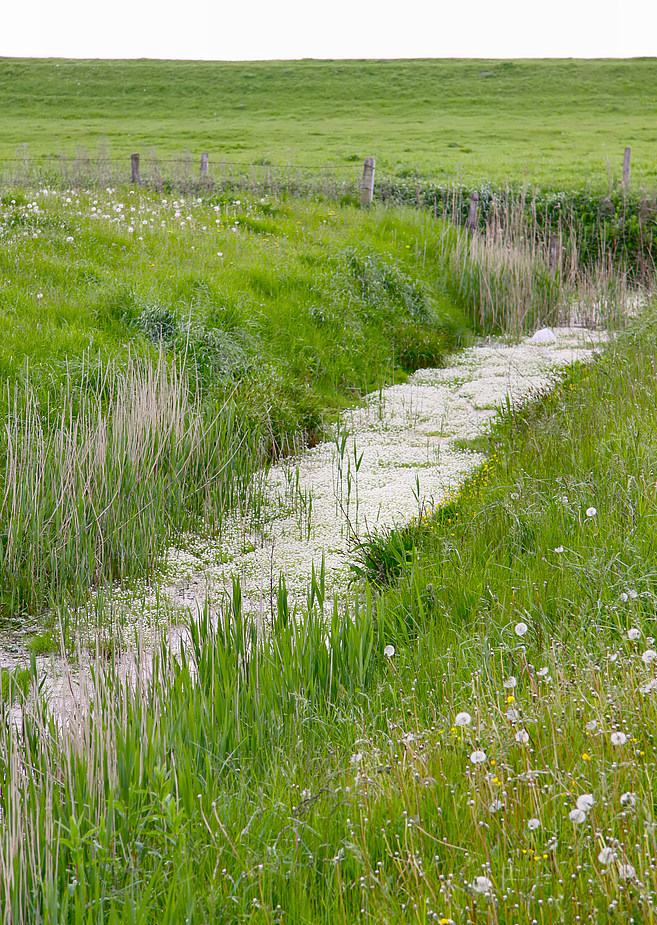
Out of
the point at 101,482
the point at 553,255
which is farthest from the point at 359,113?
the point at 101,482

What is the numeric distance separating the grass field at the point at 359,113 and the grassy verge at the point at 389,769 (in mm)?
17133

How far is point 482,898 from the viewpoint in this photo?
72.6 inches

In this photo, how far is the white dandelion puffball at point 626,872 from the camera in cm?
165

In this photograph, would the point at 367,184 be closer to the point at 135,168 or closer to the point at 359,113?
the point at 135,168

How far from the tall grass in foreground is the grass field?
15230 mm

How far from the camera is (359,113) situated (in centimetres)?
3766

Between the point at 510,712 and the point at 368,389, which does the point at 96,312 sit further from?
the point at 510,712

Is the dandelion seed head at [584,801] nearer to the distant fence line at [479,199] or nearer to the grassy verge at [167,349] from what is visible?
the grassy verge at [167,349]

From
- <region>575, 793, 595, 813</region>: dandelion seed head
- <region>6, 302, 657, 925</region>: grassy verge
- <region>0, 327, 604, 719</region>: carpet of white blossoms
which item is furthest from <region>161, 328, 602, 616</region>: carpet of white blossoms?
<region>575, 793, 595, 813</region>: dandelion seed head

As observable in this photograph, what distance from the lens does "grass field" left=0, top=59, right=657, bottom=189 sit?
85.3 ft

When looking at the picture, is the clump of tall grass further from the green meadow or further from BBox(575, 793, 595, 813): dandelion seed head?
BBox(575, 793, 595, 813): dandelion seed head

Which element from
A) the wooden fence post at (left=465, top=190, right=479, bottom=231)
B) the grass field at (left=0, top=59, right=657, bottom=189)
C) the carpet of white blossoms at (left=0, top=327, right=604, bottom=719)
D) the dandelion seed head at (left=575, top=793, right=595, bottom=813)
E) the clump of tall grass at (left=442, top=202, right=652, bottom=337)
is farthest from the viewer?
the grass field at (left=0, top=59, right=657, bottom=189)

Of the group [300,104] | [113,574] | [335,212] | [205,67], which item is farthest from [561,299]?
[205,67]

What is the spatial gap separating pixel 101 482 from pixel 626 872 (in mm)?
4164
